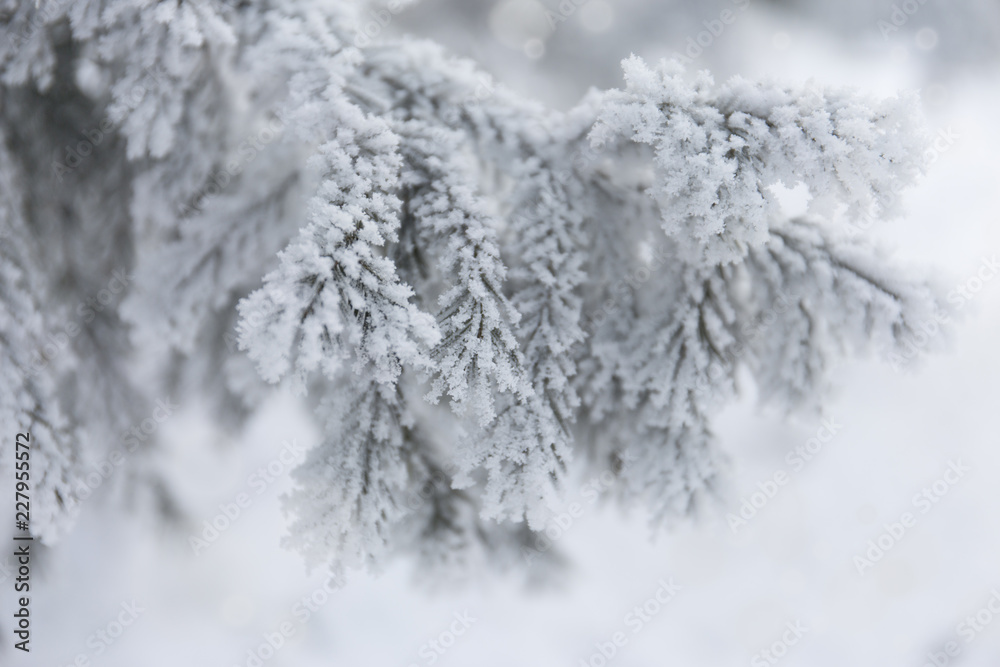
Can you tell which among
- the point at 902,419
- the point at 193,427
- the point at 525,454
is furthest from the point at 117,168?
the point at 902,419

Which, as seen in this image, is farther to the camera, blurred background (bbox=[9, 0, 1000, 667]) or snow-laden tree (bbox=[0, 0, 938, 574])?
blurred background (bbox=[9, 0, 1000, 667])

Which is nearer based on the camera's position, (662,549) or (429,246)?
(429,246)

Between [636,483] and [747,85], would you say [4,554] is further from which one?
[747,85]

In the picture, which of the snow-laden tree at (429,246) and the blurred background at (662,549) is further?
the blurred background at (662,549)

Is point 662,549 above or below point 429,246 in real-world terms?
above
